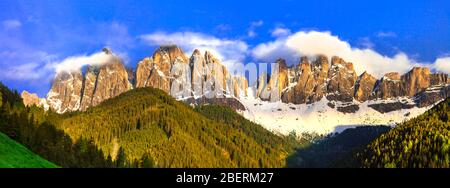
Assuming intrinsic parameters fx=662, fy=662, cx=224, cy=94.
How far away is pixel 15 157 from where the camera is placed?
12950 cm

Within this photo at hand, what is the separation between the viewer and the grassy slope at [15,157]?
4737 inches

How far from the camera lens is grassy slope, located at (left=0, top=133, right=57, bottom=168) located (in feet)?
395
